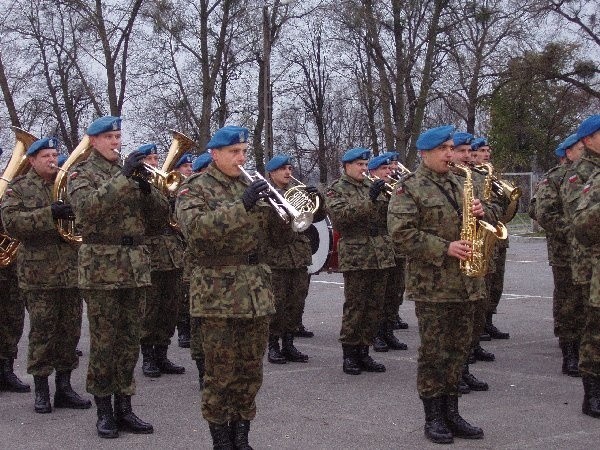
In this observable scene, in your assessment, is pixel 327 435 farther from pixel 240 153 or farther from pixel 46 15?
pixel 46 15

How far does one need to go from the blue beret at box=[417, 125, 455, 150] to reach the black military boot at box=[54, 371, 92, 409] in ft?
11.6

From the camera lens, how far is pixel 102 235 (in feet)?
21.8

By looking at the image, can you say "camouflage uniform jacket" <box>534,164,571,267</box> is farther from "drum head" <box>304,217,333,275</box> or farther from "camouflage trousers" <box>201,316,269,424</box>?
"drum head" <box>304,217,333,275</box>

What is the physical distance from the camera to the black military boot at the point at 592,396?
6.88 metres

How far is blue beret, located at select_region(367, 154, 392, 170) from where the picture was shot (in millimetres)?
9453

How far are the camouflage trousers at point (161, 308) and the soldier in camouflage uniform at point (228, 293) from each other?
325 centimetres

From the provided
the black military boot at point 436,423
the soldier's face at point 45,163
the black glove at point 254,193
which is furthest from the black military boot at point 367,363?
the black glove at point 254,193

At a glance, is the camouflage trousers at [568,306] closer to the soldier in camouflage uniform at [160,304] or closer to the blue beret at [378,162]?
the blue beret at [378,162]

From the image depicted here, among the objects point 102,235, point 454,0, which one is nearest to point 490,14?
point 454,0

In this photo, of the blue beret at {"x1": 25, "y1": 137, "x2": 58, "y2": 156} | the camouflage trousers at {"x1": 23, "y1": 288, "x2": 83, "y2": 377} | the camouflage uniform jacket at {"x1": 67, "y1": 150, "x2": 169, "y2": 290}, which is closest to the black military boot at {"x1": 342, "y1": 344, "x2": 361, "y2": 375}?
the camouflage trousers at {"x1": 23, "y1": 288, "x2": 83, "y2": 377}

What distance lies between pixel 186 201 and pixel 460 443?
101 inches

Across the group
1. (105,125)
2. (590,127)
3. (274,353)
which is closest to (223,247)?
(105,125)

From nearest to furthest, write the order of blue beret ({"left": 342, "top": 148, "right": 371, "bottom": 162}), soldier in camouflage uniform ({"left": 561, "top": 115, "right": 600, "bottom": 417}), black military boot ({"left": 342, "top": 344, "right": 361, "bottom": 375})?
soldier in camouflage uniform ({"left": 561, "top": 115, "right": 600, "bottom": 417}), black military boot ({"left": 342, "top": 344, "right": 361, "bottom": 375}), blue beret ({"left": 342, "top": 148, "right": 371, "bottom": 162})

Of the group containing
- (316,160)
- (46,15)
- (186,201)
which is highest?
(46,15)
